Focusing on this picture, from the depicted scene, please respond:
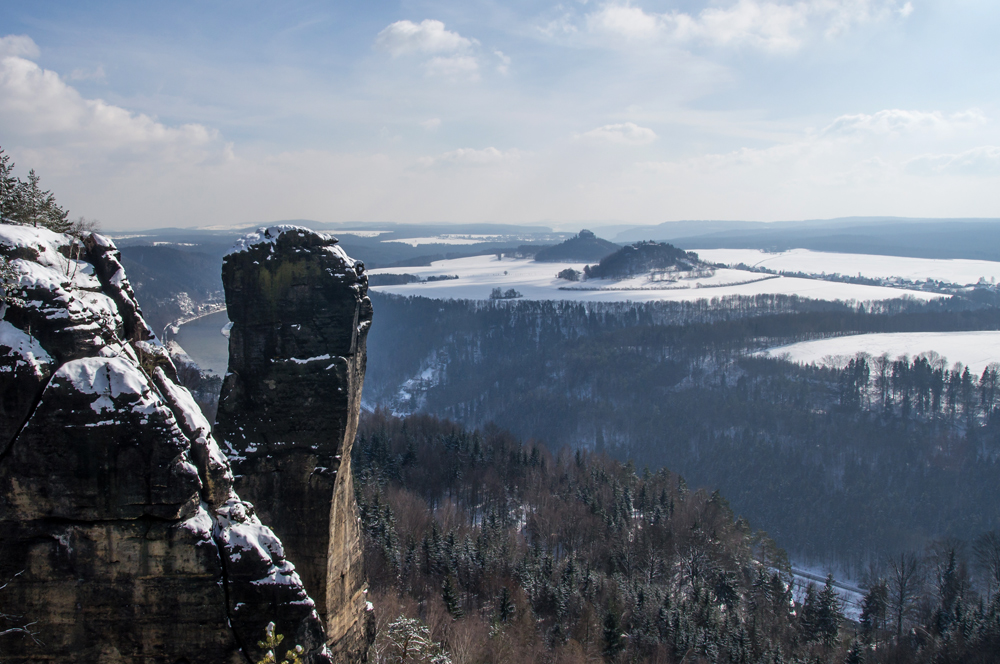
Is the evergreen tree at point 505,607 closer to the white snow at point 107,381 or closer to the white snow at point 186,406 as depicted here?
the white snow at point 186,406

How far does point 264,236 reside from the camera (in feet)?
54.6

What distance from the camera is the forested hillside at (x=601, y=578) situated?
4088 centimetres

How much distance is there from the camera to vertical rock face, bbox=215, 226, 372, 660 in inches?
639

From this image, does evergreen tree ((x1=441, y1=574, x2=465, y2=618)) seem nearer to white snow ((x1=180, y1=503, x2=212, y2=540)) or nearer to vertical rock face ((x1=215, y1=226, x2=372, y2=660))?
vertical rock face ((x1=215, y1=226, x2=372, y2=660))

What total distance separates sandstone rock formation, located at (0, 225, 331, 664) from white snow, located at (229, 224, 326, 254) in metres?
5.74

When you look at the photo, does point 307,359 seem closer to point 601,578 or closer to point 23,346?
point 23,346

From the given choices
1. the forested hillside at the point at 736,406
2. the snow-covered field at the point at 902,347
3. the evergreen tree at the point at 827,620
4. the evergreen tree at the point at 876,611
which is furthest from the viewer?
the snow-covered field at the point at 902,347

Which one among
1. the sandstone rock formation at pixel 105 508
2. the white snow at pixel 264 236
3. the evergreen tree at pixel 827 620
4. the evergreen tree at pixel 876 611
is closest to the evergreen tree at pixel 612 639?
the evergreen tree at pixel 827 620

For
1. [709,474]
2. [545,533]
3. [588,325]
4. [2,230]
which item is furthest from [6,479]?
[588,325]

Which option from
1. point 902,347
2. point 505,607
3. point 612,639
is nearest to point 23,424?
point 505,607

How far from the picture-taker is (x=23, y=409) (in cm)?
959

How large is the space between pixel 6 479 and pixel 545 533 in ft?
181

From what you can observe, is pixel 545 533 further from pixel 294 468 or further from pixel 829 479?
pixel 829 479

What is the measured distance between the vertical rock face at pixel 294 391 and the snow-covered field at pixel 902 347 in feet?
405
